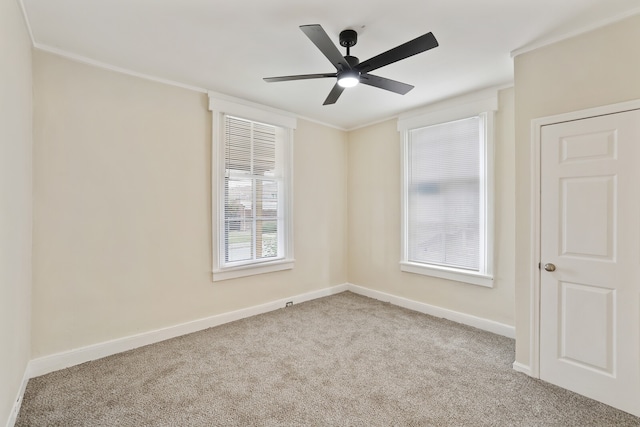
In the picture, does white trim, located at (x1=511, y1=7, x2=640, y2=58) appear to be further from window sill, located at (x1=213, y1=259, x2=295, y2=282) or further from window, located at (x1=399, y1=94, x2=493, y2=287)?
window sill, located at (x1=213, y1=259, x2=295, y2=282)

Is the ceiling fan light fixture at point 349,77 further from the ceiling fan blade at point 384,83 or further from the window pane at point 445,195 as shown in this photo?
the window pane at point 445,195

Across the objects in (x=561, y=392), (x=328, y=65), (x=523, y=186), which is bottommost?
(x=561, y=392)

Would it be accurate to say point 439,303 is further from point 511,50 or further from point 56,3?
point 56,3

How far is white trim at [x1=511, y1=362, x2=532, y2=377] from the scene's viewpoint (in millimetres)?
2387

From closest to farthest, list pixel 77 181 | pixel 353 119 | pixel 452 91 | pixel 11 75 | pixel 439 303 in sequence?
pixel 11 75
pixel 77 181
pixel 452 91
pixel 439 303
pixel 353 119

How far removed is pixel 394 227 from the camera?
13.8ft

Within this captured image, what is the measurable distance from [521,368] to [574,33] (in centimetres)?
255

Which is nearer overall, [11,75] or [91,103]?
[11,75]

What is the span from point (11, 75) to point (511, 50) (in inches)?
136

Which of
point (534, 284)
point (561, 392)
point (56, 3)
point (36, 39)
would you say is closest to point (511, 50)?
point (534, 284)

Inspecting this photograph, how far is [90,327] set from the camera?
8.63 ft

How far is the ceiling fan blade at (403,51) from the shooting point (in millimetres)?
1736

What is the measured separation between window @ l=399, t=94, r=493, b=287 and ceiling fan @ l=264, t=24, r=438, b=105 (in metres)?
1.48

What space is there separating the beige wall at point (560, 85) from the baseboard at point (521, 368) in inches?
1.1
